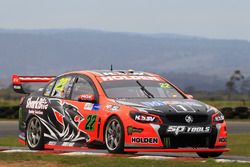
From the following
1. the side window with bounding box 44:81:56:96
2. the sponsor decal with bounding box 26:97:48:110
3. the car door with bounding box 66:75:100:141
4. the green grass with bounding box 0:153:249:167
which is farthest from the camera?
the side window with bounding box 44:81:56:96

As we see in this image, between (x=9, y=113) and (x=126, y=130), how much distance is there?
26.0 meters

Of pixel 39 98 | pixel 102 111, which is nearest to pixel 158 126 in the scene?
pixel 102 111

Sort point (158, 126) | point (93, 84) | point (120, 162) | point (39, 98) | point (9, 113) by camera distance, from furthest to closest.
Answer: point (9, 113)
point (39, 98)
point (93, 84)
point (158, 126)
point (120, 162)

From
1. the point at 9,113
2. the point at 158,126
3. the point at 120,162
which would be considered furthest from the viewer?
the point at 9,113

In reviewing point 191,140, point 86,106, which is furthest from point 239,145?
point 191,140

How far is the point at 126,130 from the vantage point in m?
13.0

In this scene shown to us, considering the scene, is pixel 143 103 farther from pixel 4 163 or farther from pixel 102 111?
pixel 4 163

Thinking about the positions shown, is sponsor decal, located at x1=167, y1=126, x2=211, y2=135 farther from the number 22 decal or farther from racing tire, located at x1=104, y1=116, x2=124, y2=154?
the number 22 decal

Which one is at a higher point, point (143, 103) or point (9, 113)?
point (143, 103)

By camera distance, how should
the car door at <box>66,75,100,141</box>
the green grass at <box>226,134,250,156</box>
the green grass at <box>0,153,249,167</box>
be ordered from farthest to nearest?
the green grass at <box>226,134,250,156</box> → the car door at <box>66,75,100,141</box> → the green grass at <box>0,153,249,167</box>

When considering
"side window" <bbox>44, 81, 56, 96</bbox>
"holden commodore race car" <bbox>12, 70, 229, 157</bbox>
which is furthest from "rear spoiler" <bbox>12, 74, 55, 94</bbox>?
"side window" <bbox>44, 81, 56, 96</bbox>

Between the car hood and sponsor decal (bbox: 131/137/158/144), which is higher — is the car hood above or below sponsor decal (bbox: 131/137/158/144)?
above

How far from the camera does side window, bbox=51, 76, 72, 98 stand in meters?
14.8

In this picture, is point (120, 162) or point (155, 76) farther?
point (155, 76)
